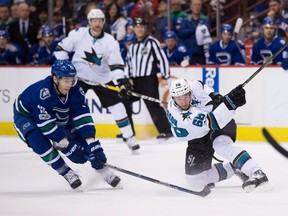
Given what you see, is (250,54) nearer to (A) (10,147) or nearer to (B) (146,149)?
(B) (146,149)

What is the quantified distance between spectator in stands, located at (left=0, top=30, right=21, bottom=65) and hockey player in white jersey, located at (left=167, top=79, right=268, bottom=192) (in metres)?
4.65

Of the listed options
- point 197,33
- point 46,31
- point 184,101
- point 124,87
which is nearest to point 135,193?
point 184,101

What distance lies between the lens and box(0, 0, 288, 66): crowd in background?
948 centimetres

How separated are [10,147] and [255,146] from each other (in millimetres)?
2434

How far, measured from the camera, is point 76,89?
6273 mm

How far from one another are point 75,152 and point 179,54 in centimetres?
363

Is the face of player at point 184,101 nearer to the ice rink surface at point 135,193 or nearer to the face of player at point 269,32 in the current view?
the ice rink surface at point 135,193

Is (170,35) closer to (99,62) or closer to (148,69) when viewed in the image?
(148,69)

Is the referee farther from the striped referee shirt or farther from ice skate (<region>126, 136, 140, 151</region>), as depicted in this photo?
ice skate (<region>126, 136, 140, 151</region>)

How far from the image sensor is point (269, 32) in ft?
29.6

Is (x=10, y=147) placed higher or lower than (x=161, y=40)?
lower

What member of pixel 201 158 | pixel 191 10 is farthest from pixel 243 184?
pixel 191 10

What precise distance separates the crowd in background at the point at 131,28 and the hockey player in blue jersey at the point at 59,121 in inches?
128

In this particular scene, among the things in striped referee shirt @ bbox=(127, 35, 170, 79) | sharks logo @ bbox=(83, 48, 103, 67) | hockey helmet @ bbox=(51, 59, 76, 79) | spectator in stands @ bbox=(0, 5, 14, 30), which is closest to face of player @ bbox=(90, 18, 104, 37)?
sharks logo @ bbox=(83, 48, 103, 67)
